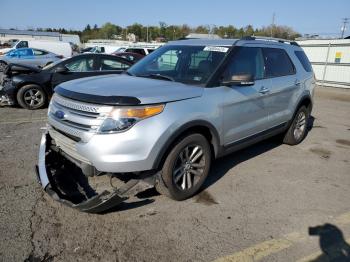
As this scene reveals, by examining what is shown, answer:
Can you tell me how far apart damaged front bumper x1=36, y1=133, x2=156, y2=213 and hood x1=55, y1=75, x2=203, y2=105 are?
82 cm

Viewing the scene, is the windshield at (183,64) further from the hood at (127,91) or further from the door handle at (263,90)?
the door handle at (263,90)

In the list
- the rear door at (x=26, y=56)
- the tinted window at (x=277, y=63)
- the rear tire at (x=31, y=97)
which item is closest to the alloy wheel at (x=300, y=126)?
the tinted window at (x=277, y=63)

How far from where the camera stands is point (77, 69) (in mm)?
9336

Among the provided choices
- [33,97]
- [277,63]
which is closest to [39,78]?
[33,97]

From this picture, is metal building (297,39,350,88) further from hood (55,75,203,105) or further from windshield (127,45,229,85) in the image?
hood (55,75,203,105)

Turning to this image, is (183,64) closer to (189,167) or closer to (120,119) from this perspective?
(189,167)

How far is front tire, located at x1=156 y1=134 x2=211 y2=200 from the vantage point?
3738mm

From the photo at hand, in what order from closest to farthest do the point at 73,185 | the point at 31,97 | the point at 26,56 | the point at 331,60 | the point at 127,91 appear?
the point at 127,91
the point at 73,185
the point at 31,97
the point at 331,60
the point at 26,56

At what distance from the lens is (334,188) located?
4.70m

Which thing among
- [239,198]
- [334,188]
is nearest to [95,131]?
[239,198]

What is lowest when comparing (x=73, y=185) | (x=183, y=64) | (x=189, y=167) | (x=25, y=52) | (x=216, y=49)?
(x=73, y=185)

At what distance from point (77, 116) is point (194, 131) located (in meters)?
1.36

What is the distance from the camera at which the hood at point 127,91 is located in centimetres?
338

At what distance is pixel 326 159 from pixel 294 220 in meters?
2.58
